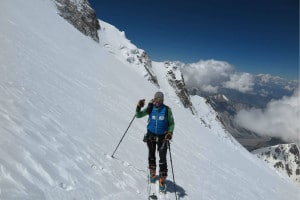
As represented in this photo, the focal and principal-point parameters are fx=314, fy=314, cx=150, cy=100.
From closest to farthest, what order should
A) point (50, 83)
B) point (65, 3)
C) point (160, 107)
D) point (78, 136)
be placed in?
point (160, 107), point (78, 136), point (50, 83), point (65, 3)

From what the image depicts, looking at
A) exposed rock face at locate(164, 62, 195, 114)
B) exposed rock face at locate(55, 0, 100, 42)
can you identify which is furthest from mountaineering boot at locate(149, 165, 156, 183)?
exposed rock face at locate(164, 62, 195, 114)

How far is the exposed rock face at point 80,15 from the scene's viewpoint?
5428 cm

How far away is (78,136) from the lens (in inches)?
418

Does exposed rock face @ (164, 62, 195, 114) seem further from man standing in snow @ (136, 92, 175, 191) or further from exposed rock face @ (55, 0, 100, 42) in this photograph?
man standing in snow @ (136, 92, 175, 191)

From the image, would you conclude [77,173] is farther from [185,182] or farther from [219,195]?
[219,195]

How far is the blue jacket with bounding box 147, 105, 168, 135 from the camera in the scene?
9594 millimetres

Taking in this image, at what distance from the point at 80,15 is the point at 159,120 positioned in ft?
196

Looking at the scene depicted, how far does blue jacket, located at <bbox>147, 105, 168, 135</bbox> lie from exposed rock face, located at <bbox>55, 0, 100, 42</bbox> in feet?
150

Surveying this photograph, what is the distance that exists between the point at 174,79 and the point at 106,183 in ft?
375

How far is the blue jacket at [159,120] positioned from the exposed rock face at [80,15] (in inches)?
1798

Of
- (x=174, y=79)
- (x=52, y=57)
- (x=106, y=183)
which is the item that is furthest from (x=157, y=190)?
(x=174, y=79)

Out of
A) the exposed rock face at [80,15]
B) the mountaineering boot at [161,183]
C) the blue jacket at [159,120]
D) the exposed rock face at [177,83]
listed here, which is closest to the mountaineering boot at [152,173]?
the mountaineering boot at [161,183]

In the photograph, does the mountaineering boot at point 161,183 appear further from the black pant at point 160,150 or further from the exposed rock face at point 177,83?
the exposed rock face at point 177,83

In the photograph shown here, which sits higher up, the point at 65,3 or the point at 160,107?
the point at 65,3
